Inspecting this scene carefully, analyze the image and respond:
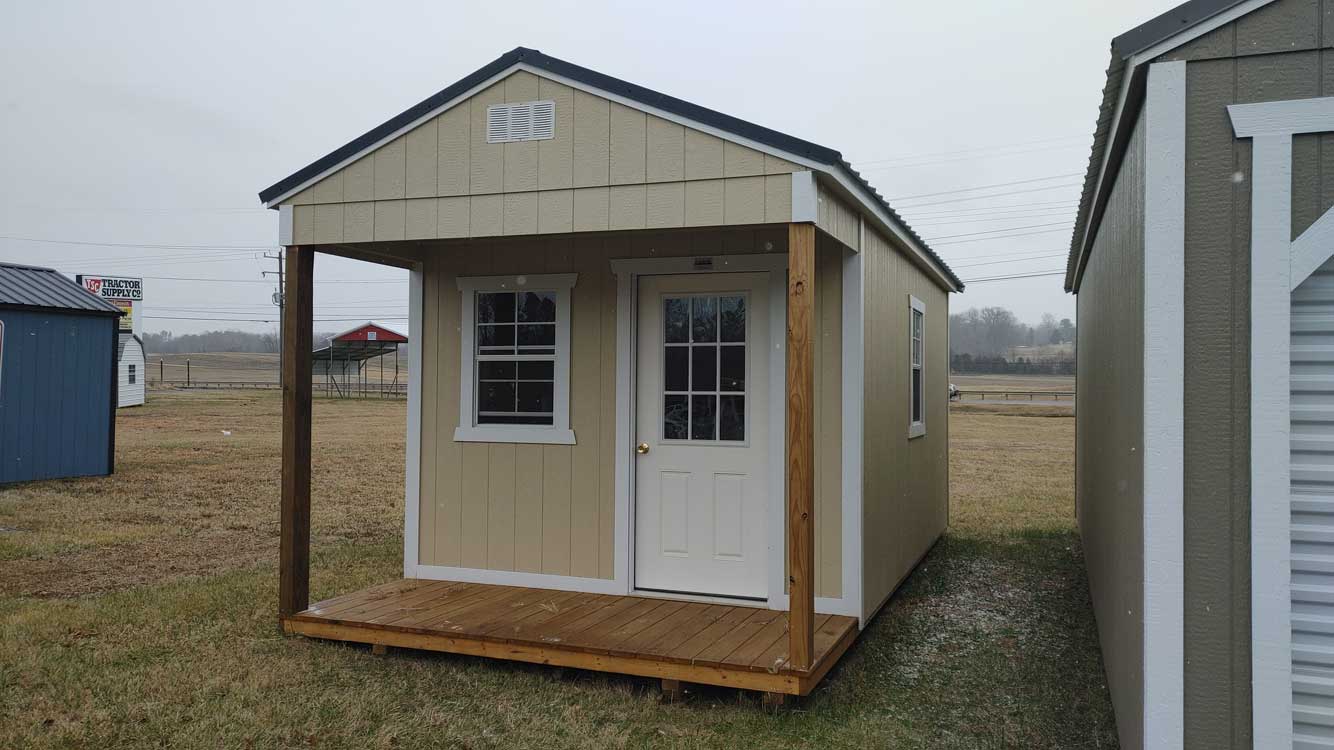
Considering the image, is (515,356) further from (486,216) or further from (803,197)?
(803,197)

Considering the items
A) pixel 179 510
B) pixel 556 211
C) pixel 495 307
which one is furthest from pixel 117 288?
pixel 556 211

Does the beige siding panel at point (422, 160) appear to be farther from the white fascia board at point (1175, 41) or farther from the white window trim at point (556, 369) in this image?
the white fascia board at point (1175, 41)

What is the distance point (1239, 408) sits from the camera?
2604 mm

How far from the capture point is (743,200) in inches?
171

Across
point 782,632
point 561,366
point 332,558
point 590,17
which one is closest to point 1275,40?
point 782,632

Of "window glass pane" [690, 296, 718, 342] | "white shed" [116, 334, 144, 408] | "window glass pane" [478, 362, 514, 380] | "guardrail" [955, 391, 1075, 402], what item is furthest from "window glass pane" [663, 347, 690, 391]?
"guardrail" [955, 391, 1075, 402]

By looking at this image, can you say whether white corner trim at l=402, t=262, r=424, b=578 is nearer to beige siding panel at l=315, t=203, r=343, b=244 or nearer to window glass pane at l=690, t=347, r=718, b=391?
beige siding panel at l=315, t=203, r=343, b=244

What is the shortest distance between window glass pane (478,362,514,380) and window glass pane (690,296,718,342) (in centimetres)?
127

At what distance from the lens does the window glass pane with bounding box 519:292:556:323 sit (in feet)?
19.7

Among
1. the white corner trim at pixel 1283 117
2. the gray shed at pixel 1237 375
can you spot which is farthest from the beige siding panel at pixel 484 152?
the white corner trim at pixel 1283 117

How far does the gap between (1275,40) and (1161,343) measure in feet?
3.01

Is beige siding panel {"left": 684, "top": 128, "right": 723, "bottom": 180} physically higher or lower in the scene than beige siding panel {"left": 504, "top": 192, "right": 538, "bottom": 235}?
higher

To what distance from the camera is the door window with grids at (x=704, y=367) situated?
5633 mm

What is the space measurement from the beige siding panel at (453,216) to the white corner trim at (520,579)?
7.63ft
